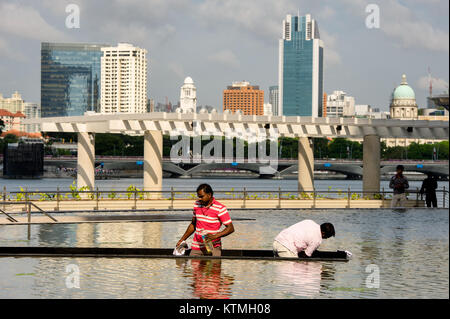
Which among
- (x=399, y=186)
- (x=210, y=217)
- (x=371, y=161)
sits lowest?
(x=210, y=217)

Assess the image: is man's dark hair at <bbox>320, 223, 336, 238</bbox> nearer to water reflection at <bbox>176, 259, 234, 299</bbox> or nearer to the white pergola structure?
water reflection at <bbox>176, 259, 234, 299</bbox>

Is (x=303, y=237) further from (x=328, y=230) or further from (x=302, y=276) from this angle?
(x=328, y=230)

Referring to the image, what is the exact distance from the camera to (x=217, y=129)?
148 ft

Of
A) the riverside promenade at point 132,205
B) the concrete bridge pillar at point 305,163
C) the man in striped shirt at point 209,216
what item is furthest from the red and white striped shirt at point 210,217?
the concrete bridge pillar at point 305,163

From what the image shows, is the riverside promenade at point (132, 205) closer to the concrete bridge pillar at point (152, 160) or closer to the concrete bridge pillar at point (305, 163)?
the concrete bridge pillar at point (152, 160)

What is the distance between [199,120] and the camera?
43.4 metres

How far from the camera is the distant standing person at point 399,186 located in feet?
110

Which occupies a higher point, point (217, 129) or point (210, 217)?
point (217, 129)

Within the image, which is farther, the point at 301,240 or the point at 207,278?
the point at 301,240

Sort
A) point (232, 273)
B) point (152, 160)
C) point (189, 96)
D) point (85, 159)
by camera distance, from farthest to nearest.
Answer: point (189, 96) < point (85, 159) < point (152, 160) < point (232, 273)

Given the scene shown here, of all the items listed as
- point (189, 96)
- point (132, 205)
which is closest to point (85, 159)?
point (132, 205)

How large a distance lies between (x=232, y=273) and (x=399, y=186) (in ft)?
68.3
